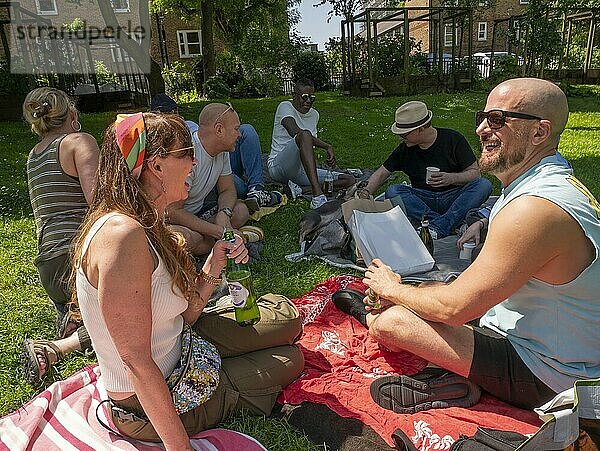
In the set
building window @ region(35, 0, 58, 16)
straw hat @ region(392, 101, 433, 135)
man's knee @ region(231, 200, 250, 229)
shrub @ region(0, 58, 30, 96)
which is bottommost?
man's knee @ region(231, 200, 250, 229)

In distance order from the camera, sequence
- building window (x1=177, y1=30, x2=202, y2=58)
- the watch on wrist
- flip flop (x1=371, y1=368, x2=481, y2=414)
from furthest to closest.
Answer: building window (x1=177, y1=30, x2=202, y2=58), the watch on wrist, flip flop (x1=371, y1=368, x2=481, y2=414)

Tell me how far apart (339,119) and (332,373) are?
11.4 metres

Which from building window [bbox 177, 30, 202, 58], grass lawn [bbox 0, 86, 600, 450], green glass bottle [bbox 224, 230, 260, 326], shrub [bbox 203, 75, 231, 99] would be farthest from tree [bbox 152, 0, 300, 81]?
green glass bottle [bbox 224, 230, 260, 326]

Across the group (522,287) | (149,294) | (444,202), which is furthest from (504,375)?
(444,202)

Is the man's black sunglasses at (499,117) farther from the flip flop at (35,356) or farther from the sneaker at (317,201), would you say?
the sneaker at (317,201)

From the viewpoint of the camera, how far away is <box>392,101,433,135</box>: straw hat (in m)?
5.29

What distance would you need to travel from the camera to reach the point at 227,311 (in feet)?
10.2

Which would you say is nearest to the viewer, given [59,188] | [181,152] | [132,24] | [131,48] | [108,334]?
[108,334]

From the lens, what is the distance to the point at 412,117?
17.5 feet

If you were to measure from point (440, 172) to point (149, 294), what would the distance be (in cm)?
396

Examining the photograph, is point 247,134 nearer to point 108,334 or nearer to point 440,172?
point 440,172

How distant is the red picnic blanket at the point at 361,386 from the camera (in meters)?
2.59

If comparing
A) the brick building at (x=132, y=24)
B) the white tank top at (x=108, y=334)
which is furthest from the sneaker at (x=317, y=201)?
the brick building at (x=132, y=24)

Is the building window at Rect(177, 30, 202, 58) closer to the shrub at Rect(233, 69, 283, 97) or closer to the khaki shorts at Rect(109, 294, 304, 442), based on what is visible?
the shrub at Rect(233, 69, 283, 97)
